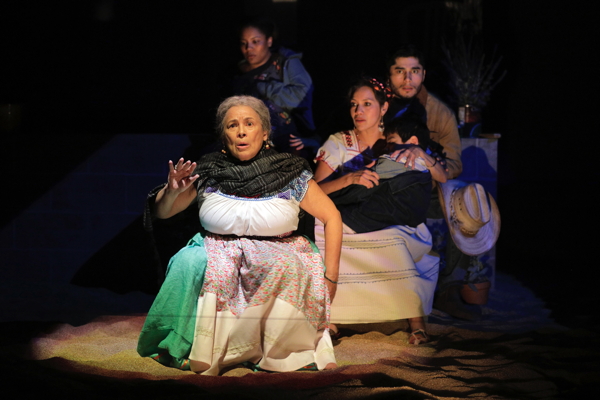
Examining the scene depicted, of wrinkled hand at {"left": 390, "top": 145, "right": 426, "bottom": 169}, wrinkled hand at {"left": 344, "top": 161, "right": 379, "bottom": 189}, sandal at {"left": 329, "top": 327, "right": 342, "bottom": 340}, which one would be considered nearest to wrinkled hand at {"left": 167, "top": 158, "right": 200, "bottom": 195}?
wrinkled hand at {"left": 344, "top": 161, "right": 379, "bottom": 189}

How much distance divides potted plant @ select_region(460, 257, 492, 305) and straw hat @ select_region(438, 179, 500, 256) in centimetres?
45

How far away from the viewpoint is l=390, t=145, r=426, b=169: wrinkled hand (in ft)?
13.9

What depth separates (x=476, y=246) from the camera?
4.55 meters

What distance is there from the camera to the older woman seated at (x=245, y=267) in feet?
11.0

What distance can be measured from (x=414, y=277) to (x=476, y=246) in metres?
0.72

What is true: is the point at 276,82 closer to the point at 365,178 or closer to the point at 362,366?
the point at 365,178

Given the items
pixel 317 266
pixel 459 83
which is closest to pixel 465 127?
pixel 459 83

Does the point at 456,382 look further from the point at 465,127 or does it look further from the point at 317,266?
the point at 465,127

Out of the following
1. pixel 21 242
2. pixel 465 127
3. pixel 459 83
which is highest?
pixel 459 83

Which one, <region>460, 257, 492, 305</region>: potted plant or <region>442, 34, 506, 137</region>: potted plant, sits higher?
<region>442, 34, 506, 137</region>: potted plant

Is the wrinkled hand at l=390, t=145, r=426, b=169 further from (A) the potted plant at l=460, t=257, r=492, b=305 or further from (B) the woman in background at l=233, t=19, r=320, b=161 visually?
(A) the potted plant at l=460, t=257, r=492, b=305

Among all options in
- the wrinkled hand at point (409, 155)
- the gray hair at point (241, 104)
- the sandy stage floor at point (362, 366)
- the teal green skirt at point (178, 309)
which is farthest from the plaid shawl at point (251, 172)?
the sandy stage floor at point (362, 366)

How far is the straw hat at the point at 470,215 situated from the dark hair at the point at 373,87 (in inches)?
32.0

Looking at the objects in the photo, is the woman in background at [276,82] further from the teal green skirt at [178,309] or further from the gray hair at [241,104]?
the teal green skirt at [178,309]
